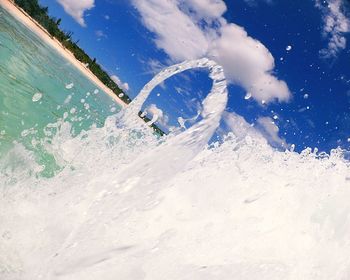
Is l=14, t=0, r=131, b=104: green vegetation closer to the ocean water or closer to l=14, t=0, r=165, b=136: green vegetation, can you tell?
l=14, t=0, r=165, b=136: green vegetation

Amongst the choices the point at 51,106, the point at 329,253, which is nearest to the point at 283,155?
the point at 329,253

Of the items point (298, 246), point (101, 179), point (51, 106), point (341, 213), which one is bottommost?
point (51, 106)

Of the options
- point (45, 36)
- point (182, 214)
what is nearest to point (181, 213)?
point (182, 214)

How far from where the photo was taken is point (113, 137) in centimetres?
688

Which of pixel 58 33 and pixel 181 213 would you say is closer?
pixel 181 213

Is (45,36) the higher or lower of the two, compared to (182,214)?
lower

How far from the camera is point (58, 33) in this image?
71.2 m

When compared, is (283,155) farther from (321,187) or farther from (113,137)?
(113,137)

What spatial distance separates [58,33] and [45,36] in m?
→ 5.80

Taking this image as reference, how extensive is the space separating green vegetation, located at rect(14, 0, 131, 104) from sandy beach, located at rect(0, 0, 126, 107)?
667 mm

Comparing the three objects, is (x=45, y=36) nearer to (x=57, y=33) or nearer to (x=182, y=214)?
(x=57, y=33)

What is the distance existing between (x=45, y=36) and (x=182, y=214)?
6464 centimetres

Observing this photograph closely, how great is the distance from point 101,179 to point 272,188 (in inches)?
79.5

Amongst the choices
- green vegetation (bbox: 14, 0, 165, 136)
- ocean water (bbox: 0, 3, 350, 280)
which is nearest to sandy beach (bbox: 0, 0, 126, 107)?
green vegetation (bbox: 14, 0, 165, 136)
